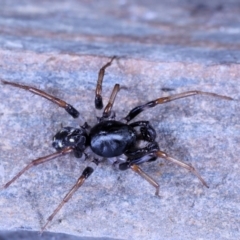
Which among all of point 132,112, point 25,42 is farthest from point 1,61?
point 132,112

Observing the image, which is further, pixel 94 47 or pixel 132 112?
pixel 94 47

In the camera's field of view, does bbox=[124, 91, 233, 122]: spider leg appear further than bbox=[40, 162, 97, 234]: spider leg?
Yes

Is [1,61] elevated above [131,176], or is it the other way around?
[1,61]

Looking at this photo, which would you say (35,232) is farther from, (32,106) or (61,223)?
(32,106)

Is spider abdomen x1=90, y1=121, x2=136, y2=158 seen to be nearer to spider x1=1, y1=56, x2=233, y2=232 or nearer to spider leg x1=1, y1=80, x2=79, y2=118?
spider x1=1, y1=56, x2=233, y2=232

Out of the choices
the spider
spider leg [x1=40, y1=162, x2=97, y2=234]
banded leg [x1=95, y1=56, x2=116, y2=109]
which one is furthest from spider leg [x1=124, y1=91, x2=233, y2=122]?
spider leg [x1=40, y1=162, x2=97, y2=234]

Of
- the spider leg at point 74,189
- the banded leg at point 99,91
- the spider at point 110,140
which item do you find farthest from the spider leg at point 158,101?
the spider leg at point 74,189

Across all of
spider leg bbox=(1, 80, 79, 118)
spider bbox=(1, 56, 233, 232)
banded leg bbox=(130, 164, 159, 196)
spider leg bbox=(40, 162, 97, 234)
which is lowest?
spider leg bbox=(40, 162, 97, 234)
